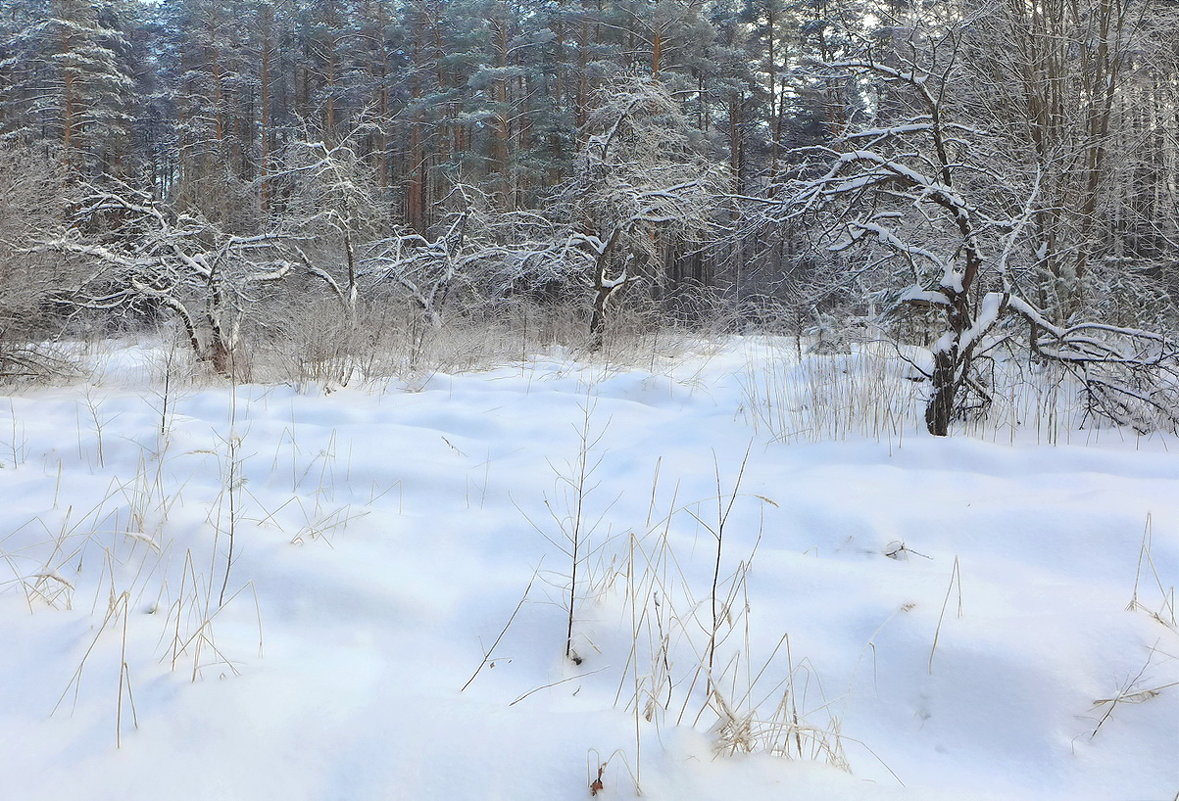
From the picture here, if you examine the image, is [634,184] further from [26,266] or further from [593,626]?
[593,626]

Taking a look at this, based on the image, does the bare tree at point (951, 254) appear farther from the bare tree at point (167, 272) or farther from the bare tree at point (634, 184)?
the bare tree at point (167, 272)

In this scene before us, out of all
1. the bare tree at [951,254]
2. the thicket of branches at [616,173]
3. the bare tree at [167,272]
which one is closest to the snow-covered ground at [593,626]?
the bare tree at [951,254]

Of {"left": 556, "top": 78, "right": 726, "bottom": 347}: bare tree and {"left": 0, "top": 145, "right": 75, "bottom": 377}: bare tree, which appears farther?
{"left": 556, "top": 78, "right": 726, "bottom": 347}: bare tree

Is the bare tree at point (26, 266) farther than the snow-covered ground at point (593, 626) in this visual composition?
Yes

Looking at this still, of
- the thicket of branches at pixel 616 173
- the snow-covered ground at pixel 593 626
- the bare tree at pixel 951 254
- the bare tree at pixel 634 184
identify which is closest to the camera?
the snow-covered ground at pixel 593 626

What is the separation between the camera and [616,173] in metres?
9.87

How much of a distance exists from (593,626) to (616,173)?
903cm

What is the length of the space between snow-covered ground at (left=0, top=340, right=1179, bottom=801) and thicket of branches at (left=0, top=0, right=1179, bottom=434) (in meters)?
1.45

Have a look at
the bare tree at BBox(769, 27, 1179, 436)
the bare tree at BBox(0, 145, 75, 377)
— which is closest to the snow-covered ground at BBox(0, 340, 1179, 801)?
the bare tree at BBox(769, 27, 1179, 436)

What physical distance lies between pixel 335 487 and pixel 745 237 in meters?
2.64

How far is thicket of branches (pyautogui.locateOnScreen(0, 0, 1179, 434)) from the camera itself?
3.89m

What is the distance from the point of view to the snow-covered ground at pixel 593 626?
1247 mm

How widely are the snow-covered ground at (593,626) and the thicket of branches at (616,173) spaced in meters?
1.45

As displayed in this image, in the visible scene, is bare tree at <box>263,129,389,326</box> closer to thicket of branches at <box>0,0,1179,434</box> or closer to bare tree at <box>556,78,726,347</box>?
thicket of branches at <box>0,0,1179,434</box>
